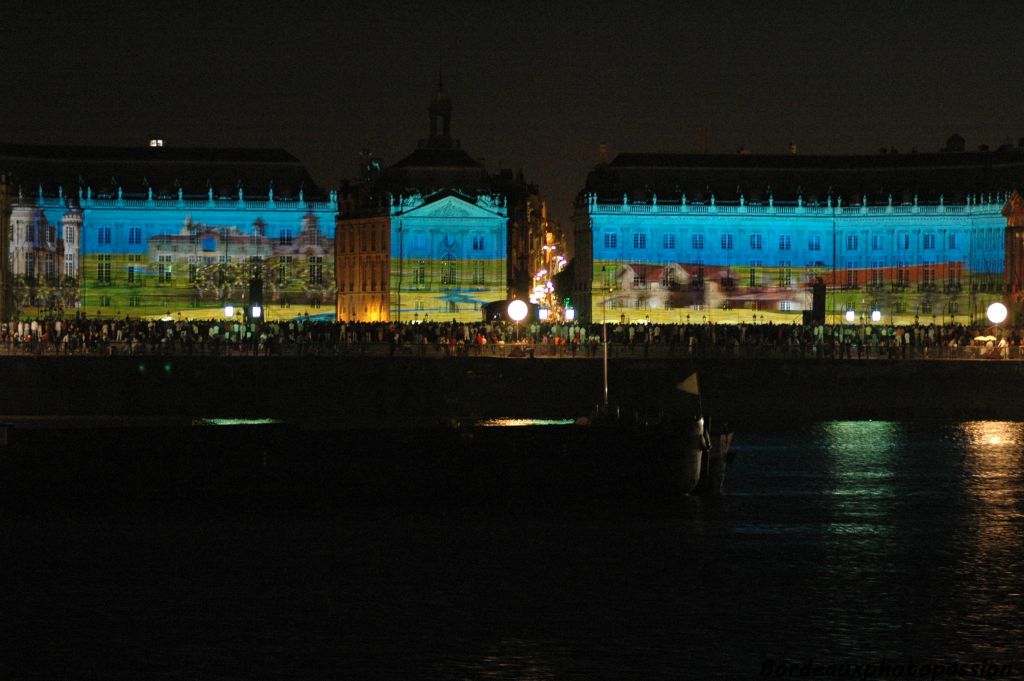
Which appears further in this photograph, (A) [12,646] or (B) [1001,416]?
(B) [1001,416]

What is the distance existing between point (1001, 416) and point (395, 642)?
Answer: 169ft

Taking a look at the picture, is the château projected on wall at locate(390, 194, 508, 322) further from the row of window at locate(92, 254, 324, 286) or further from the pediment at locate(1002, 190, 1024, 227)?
the pediment at locate(1002, 190, 1024, 227)

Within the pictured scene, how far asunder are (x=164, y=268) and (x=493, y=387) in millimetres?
59676

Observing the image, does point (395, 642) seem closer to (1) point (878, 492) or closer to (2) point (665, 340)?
(1) point (878, 492)

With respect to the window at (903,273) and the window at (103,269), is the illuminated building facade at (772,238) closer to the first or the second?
the window at (903,273)

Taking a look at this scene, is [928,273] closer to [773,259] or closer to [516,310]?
[773,259]

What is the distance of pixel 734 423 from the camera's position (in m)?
78.2

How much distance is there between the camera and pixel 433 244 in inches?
5384

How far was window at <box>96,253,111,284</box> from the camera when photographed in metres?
135

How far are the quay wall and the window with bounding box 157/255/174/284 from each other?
5533 centimetres

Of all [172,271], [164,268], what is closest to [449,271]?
[172,271]

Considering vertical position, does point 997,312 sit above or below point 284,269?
below

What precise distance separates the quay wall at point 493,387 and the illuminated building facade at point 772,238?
56932 millimetres

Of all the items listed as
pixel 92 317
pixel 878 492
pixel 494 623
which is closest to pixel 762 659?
pixel 494 623
